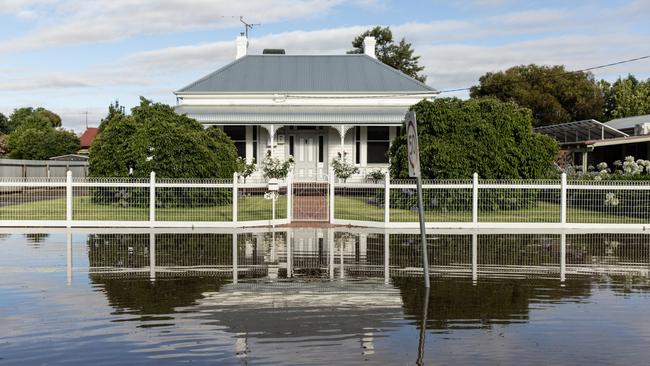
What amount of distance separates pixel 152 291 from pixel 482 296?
4.61 meters

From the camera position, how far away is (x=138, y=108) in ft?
84.1

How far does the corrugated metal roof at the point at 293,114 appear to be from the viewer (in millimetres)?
31344

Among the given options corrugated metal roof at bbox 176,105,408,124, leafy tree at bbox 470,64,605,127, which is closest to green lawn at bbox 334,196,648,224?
corrugated metal roof at bbox 176,105,408,124

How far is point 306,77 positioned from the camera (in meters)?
35.9

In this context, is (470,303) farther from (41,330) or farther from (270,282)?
(41,330)

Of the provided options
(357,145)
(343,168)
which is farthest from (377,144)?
(343,168)

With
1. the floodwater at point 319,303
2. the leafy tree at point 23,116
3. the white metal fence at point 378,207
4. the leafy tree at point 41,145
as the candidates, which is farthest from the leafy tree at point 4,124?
the floodwater at point 319,303

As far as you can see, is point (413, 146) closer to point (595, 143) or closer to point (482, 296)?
point (482, 296)

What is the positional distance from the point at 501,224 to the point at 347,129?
13.4 metres

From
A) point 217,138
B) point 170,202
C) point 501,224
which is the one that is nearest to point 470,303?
point 501,224

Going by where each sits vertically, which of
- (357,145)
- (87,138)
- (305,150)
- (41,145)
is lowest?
(305,150)

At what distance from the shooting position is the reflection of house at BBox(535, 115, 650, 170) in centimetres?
3294

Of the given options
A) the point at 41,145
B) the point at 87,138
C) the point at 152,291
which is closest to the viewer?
the point at 152,291

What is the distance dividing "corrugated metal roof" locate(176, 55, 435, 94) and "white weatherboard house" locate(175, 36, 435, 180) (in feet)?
0.16
